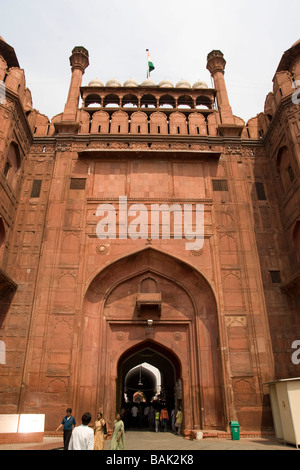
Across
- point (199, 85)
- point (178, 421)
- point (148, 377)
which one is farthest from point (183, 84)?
point (148, 377)

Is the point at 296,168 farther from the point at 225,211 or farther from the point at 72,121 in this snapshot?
the point at 72,121

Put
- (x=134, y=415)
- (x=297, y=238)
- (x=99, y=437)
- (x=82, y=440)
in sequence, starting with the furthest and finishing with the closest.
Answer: (x=134, y=415)
(x=297, y=238)
(x=99, y=437)
(x=82, y=440)

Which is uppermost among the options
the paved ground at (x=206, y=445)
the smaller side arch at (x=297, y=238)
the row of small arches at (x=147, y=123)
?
the row of small arches at (x=147, y=123)

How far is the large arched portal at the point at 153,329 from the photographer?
38.9ft

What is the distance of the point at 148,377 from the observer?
30.6 m

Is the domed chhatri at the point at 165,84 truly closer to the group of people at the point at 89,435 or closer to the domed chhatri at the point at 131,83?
the domed chhatri at the point at 131,83

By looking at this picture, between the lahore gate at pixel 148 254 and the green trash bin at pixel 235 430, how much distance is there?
0.51 metres

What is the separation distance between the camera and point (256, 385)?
37.6 ft

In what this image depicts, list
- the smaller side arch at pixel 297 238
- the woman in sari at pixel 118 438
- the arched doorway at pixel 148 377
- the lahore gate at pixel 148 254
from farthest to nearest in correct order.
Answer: the arched doorway at pixel 148 377, the smaller side arch at pixel 297 238, the lahore gate at pixel 148 254, the woman in sari at pixel 118 438

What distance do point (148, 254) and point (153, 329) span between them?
309cm

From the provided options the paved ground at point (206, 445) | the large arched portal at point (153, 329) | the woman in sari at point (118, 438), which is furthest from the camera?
the large arched portal at point (153, 329)

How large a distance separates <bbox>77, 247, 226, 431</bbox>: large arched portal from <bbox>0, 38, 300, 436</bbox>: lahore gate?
0.17 feet

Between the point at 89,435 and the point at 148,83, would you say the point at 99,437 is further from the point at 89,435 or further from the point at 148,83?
the point at 148,83

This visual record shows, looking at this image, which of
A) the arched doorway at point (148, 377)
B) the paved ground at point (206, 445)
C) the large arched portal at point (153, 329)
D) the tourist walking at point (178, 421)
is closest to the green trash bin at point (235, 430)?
the paved ground at point (206, 445)
